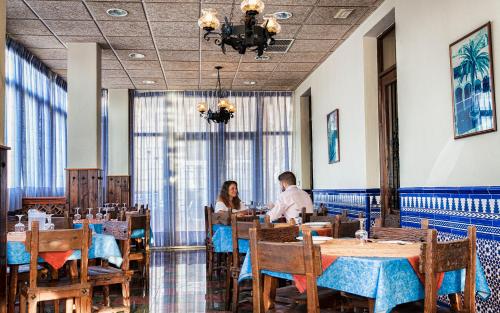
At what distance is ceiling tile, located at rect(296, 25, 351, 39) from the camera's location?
25.2 feet

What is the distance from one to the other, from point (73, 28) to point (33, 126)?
2250 mm

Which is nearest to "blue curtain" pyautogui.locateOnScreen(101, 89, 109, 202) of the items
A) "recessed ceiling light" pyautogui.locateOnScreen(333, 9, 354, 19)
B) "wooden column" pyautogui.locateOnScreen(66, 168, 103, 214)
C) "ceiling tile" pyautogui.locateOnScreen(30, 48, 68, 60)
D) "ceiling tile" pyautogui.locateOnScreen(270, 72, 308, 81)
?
"ceiling tile" pyautogui.locateOnScreen(30, 48, 68, 60)

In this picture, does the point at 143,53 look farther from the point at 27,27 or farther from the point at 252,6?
the point at 252,6

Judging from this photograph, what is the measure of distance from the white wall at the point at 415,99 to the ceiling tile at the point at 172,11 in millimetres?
2417

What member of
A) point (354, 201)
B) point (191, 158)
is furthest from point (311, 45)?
point (191, 158)

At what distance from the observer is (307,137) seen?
39.6 feet

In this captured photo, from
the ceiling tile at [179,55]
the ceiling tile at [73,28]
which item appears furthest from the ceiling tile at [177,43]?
the ceiling tile at [73,28]

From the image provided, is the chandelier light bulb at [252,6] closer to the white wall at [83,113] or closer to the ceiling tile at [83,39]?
the ceiling tile at [83,39]

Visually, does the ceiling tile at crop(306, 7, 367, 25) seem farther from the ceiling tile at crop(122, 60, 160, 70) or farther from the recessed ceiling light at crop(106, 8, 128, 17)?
the ceiling tile at crop(122, 60, 160, 70)

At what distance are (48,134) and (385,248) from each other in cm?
812

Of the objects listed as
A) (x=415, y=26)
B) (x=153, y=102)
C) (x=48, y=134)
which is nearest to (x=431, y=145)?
(x=415, y=26)

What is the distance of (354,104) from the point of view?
317 inches

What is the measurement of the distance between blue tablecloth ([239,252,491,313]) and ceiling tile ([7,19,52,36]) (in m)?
5.85

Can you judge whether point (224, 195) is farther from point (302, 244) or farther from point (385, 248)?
point (302, 244)
